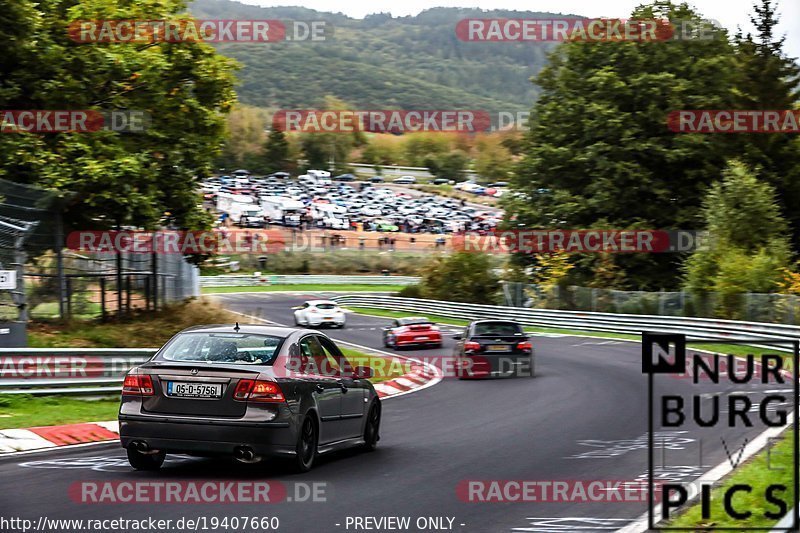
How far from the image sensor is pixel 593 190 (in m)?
51.2

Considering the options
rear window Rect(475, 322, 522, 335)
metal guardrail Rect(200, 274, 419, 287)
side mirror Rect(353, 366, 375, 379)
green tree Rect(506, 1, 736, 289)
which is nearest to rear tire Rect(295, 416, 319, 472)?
side mirror Rect(353, 366, 375, 379)

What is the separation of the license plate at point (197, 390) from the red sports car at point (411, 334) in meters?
26.8

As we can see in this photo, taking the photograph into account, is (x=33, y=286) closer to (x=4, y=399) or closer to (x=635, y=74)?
(x=4, y=399)

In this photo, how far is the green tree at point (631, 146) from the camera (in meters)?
50.5

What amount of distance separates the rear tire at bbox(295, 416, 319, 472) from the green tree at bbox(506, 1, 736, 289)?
132 feet

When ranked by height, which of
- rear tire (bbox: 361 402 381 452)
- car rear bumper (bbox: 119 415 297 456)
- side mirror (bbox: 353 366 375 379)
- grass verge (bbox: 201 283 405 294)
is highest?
side mirror (bbox: 353 366 375 379)

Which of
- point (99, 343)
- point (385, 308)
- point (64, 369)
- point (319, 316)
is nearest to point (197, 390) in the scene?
point (64, 369)

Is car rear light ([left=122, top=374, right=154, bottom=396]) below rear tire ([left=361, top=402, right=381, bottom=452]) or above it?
above

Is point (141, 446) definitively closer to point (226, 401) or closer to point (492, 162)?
point (226, 401)

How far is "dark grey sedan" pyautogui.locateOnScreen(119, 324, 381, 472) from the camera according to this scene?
10.2m

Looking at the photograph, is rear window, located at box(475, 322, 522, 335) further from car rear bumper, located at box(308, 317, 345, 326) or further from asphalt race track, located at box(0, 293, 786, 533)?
car rear bumper, located at box(308, 317, 345, 326)

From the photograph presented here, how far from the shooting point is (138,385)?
1047cm

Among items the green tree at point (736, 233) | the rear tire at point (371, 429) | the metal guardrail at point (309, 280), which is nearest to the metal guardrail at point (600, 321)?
the green tree at point (736, 233)

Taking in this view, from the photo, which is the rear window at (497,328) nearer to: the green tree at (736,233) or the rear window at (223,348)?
the rear window at (223,348)
